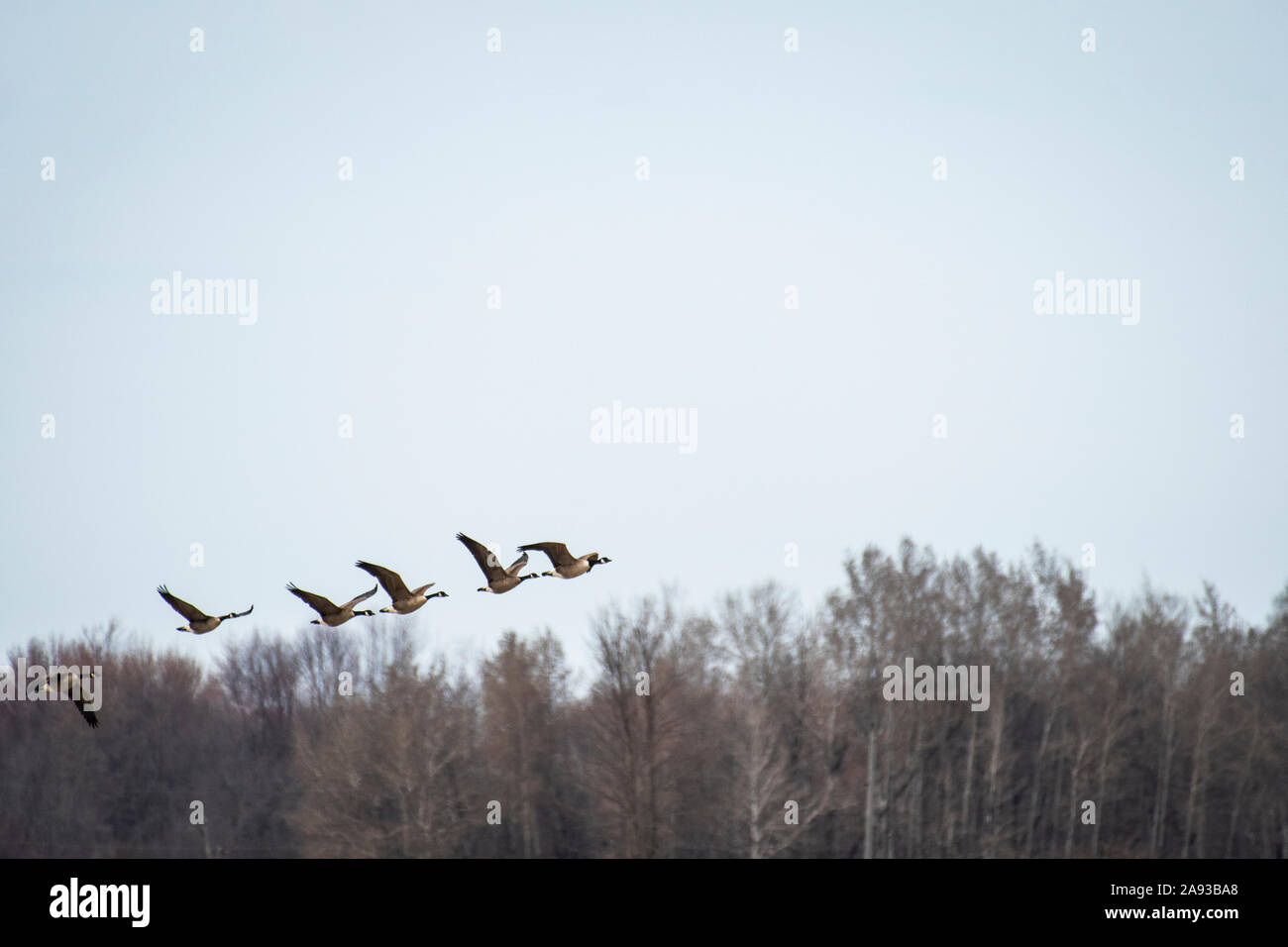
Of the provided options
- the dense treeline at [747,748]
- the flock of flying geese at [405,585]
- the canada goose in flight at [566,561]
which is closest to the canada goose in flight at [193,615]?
the flock of flying geese at [405,585]

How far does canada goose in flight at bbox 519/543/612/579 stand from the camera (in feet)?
86.4

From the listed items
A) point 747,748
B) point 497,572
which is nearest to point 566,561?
point 497,572

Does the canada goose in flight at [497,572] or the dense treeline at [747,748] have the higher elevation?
the canada goose in flight at [497,572]

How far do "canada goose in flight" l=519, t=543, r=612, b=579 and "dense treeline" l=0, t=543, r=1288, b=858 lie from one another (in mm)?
29797

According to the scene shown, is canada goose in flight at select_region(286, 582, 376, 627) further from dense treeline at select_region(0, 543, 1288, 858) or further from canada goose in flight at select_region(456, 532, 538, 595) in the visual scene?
dense treeline at select_region(0, 543, 1288, 858)

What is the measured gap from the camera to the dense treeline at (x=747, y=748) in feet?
197

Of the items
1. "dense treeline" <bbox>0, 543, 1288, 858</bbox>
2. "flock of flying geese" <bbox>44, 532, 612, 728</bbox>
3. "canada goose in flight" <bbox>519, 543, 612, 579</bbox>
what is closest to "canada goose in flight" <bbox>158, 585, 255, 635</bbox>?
"flock of flying geese" <bbox>44, 532, 612, 728</bbox>

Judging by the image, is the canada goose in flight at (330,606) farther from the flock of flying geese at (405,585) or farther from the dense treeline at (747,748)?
the dense treeline at (747,748)

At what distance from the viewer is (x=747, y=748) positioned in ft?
202

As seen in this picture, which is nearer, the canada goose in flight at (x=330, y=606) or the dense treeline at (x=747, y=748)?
the canada goose in flight at (x=330, y=606)

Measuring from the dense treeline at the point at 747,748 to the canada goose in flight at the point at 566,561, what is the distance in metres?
29.8
